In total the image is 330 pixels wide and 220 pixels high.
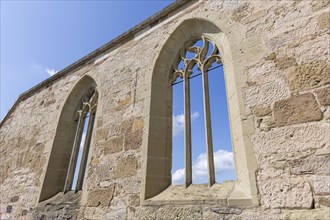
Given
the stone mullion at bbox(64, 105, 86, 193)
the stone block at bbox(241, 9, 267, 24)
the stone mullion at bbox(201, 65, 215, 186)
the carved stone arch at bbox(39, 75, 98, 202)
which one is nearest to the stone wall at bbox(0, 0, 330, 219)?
the stone block at bbox(241, 9, 267, 24)

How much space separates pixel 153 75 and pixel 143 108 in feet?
1.68

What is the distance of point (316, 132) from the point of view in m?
1.66

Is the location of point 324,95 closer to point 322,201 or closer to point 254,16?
point 322,201

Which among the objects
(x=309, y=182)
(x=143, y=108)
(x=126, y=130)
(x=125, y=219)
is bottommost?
(x=125, y=219)

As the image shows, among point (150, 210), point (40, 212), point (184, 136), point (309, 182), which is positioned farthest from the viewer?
point (40, 212)

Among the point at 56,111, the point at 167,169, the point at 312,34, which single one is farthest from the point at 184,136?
the point at 56,111

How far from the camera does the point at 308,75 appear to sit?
73.2 inches

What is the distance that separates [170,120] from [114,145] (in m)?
0.83

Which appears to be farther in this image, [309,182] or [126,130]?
[126,130]

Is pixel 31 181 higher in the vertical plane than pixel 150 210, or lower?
higher

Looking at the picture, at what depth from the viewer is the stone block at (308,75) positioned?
179 cm

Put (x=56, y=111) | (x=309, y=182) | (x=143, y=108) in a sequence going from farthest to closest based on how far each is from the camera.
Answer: (x=56, y=111) → (x=143, y=108) → (x=309, y=182)

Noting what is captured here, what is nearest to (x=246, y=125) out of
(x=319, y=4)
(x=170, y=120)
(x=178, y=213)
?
(x=178, y=213)

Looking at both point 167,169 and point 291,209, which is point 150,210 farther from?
point 291,209
